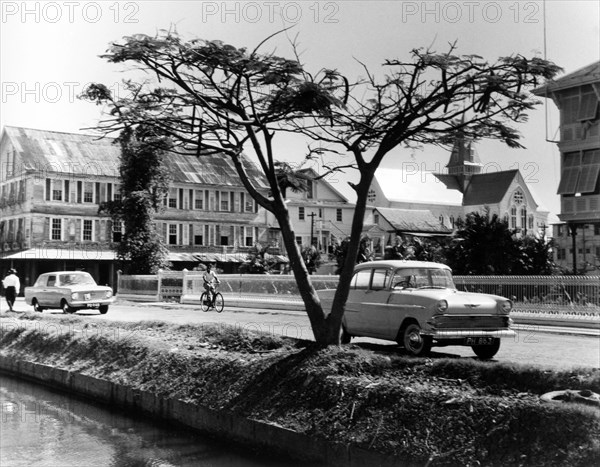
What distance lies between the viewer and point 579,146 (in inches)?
1527

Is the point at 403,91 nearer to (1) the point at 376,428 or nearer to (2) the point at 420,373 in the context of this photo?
(2) the point at 420,373

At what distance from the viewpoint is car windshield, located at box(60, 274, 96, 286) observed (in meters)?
29.1

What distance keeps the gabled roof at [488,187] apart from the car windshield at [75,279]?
7953cm

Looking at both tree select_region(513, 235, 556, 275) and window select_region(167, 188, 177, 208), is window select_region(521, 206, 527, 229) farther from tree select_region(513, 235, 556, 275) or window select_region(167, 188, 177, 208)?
tree select_region(513, 235, 556, 275)

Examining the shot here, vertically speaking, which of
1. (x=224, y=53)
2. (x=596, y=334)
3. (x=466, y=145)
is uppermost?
(x=224, y=53)

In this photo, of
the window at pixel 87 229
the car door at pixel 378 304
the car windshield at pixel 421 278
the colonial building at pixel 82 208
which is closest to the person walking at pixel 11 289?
the car door at pixel 378 304

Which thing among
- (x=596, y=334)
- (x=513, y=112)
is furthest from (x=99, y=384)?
(x=596, y=334)

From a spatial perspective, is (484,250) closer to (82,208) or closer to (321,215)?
(82,208)

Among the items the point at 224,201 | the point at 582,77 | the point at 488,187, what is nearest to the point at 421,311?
the point at 582,77

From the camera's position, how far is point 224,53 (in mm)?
10031

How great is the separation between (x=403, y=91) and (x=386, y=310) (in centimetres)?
462

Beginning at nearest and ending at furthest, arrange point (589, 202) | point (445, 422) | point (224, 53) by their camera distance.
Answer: point (445, 422)
point (224, 53)
point (589, 202)

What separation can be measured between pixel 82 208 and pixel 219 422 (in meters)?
52.0

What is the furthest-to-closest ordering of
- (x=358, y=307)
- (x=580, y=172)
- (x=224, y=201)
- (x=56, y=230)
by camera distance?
(x=224, y=201) → (x=56, y=230) → (x=580, y=172) → (x=358, y=307)
